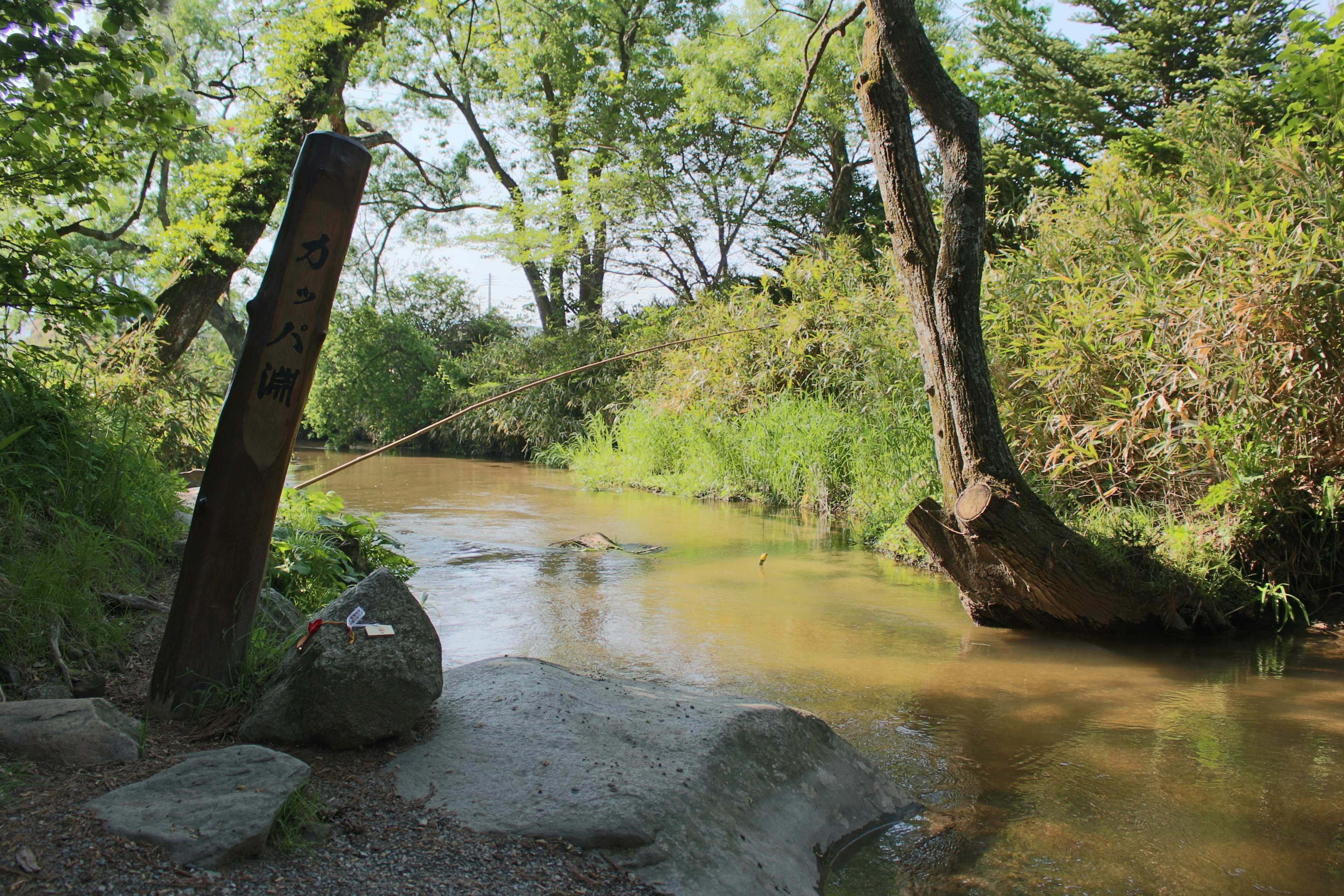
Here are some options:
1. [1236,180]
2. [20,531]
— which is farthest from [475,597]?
[1236,180]

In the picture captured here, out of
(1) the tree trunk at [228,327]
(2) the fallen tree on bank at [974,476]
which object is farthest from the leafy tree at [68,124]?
(1) the tree trunk at [228,327]

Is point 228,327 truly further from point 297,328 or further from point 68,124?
point 297,328

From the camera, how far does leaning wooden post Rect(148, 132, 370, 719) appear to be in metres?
2.59

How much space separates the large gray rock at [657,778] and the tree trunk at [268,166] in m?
5.14

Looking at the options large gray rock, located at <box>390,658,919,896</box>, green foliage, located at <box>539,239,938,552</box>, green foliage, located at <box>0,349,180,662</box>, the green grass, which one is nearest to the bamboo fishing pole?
green foliage, located at <box>0,349,180,662</box>

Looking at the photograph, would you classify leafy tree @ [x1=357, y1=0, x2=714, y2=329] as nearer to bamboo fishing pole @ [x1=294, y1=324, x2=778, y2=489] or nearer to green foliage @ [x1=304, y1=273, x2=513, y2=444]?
green foliage @ [x1=304, y1=273, x2=513, y2=444]

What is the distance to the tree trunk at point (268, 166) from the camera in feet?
23.0

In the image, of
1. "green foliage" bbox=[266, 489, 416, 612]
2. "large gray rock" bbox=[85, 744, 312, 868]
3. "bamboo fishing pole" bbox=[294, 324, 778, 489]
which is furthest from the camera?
"green foliage" bbox=[266, 489, 416, 612]

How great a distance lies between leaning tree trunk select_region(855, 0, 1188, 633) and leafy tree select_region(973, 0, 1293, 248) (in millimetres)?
7752

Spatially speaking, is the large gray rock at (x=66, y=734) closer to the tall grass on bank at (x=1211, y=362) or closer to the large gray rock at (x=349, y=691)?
the large gray rock at (x=349, y=691)

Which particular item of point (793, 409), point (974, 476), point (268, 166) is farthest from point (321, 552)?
point (793, 409)

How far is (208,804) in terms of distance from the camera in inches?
76.0

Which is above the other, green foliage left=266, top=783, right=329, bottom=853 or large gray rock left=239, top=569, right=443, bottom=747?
large gray rock left=239, top=569, right=443, bottom=747

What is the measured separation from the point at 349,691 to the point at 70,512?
2.33 metres
